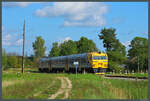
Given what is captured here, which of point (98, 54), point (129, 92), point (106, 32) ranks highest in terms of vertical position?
point (106, 32)

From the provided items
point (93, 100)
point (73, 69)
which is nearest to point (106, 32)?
point (73, 69)

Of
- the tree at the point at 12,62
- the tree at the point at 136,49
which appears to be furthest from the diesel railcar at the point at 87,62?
the tree at the point at 136,49

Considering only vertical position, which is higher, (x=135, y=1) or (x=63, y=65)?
(x=135, y=1)

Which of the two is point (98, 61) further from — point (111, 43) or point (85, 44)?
point (85, 44)

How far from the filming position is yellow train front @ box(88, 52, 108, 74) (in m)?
37.8

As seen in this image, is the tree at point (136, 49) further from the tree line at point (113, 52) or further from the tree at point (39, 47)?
the tree at point (39, 47)

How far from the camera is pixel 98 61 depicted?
3834 centimetres

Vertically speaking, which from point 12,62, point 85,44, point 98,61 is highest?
point 85,44

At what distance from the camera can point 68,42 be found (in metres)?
78.6

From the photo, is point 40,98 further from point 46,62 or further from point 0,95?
point 46,62

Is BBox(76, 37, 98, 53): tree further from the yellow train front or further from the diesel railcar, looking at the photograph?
the yellow train front

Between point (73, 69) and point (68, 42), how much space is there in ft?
121

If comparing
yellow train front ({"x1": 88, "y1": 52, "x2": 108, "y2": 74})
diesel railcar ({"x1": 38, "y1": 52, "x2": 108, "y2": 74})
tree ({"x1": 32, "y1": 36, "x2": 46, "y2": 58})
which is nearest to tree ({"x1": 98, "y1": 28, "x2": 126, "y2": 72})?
diesel railcar ({"x1": 38, "y1": 52, "x2": 108, "y2": 74})

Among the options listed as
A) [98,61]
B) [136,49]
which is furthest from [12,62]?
[98,61]
